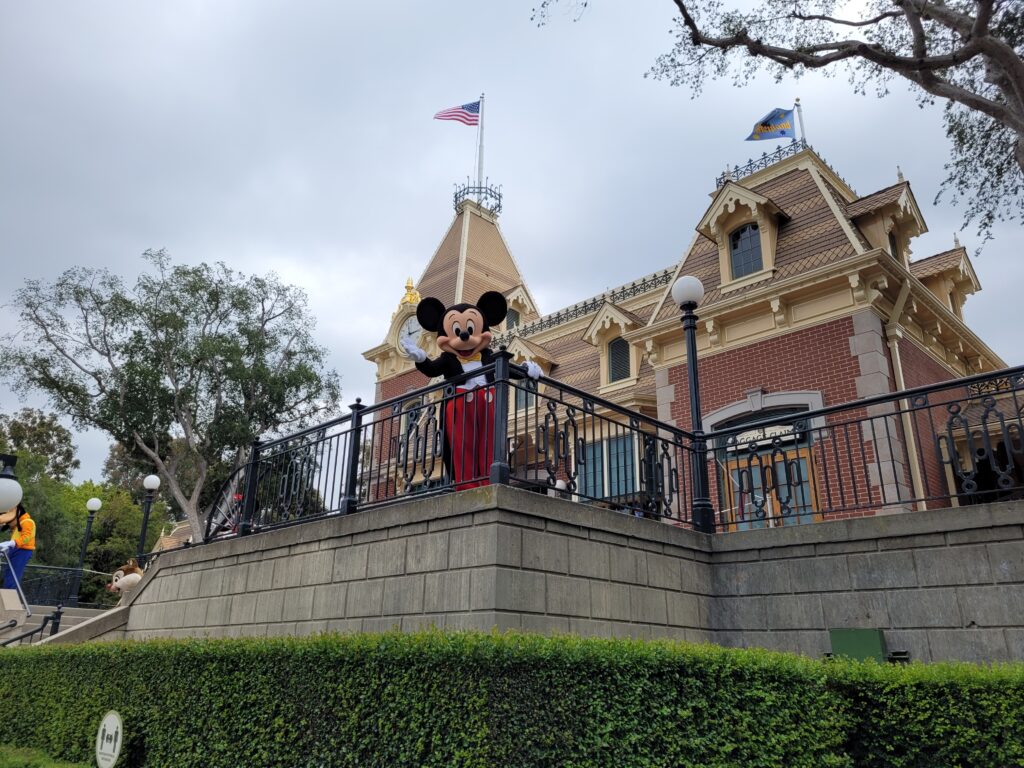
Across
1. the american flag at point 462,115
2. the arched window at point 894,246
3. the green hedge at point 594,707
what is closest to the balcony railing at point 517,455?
the green hedge at point 594,707

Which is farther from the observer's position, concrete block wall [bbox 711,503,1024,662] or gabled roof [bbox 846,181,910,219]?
gabled roof [bbox 846,181,910,219]

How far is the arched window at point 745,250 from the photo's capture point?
1509cm

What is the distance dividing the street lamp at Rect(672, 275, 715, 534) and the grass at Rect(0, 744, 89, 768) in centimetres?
625

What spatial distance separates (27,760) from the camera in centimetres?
654

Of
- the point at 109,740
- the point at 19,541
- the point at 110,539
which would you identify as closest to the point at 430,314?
the point at 109,740

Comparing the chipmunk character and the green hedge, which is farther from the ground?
the chipmunk character

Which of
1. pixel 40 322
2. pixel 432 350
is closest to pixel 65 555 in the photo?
pixel 40 322

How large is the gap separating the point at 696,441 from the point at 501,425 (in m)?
2.94

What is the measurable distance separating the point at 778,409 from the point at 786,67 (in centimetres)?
593

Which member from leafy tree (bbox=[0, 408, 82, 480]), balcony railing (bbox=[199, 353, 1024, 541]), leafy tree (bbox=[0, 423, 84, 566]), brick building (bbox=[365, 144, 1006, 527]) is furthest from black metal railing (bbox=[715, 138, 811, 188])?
leafy tree (bbox=[0, 408, 82, 480])

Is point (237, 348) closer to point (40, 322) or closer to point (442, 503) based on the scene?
point (40, 322)

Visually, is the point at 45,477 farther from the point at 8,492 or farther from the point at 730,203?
the point at 730,203

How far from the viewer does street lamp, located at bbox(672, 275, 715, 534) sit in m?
7.64

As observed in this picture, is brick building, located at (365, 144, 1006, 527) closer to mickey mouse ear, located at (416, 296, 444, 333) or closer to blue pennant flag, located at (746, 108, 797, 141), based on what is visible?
blue pennant flag, located at (746, 108, 797, 141)
